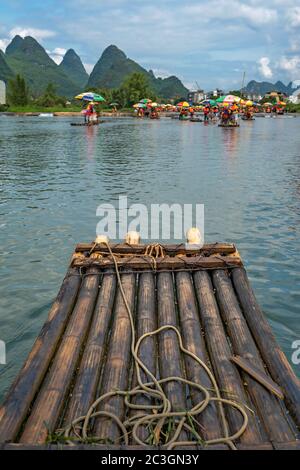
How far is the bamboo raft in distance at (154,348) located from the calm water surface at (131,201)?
111 cm

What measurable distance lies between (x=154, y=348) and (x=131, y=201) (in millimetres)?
9511

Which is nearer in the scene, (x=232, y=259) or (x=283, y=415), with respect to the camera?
(x=283, y=415)

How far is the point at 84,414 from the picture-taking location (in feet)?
11.7

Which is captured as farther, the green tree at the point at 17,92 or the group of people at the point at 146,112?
the green tree at the point at 17,92

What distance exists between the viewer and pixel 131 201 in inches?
544

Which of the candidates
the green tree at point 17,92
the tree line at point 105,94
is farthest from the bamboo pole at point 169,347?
the tree line at point 105,94

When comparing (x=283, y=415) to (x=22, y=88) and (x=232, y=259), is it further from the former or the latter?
(x=22, y=88)

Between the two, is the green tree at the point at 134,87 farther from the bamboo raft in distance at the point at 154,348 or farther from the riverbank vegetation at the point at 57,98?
the bamboo raft in distance at the point at 154,348

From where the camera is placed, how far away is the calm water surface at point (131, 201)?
7.06m

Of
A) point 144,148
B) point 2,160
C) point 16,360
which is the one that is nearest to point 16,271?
point 16,360

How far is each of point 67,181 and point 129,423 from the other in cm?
1480

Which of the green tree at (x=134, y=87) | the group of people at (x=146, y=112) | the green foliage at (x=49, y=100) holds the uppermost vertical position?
the green tree at (x=134, y=87)

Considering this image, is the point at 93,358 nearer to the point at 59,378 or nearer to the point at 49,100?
the point at 59,378

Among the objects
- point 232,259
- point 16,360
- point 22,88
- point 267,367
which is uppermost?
point 22,88
